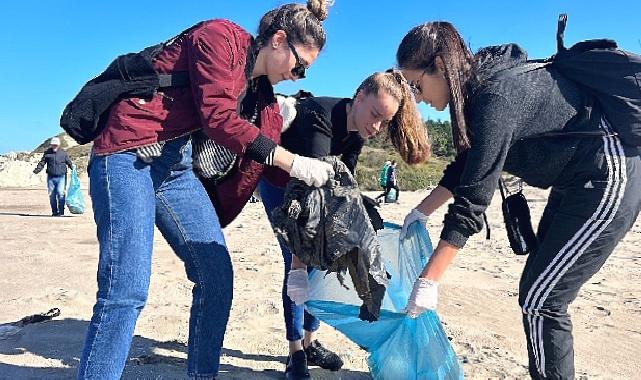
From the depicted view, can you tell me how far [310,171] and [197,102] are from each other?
0.53m

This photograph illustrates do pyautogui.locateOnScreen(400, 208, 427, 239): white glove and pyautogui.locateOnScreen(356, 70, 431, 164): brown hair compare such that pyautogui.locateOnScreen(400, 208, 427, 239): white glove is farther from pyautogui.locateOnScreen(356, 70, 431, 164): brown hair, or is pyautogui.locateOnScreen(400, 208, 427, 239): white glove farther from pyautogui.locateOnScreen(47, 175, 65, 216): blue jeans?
pyautogui.locateOnScreen(47, 175, 65, 216): blue jeans

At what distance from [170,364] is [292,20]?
2.07 meters

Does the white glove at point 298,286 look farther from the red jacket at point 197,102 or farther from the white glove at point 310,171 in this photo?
the red jacket at point 197,102

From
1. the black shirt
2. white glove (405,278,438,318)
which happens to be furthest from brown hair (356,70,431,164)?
white glove (405,278,438,318)

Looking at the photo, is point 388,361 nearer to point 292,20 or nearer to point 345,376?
point 345,376

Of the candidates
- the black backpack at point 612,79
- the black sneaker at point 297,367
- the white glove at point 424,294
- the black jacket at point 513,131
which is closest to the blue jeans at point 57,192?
the black sneaker at point 297,367

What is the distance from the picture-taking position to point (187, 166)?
2670mm

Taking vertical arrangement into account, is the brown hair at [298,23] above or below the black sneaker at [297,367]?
above

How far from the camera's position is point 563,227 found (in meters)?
2.41

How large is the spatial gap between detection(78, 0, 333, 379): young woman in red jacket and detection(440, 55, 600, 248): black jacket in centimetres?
61

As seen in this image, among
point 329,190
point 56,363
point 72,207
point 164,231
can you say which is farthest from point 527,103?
point 72,207

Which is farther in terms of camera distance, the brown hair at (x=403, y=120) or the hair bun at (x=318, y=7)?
the brown hair at (x=403, y=120)

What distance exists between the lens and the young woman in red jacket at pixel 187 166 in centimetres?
227

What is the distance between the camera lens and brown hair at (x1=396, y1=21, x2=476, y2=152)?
7.47ft
